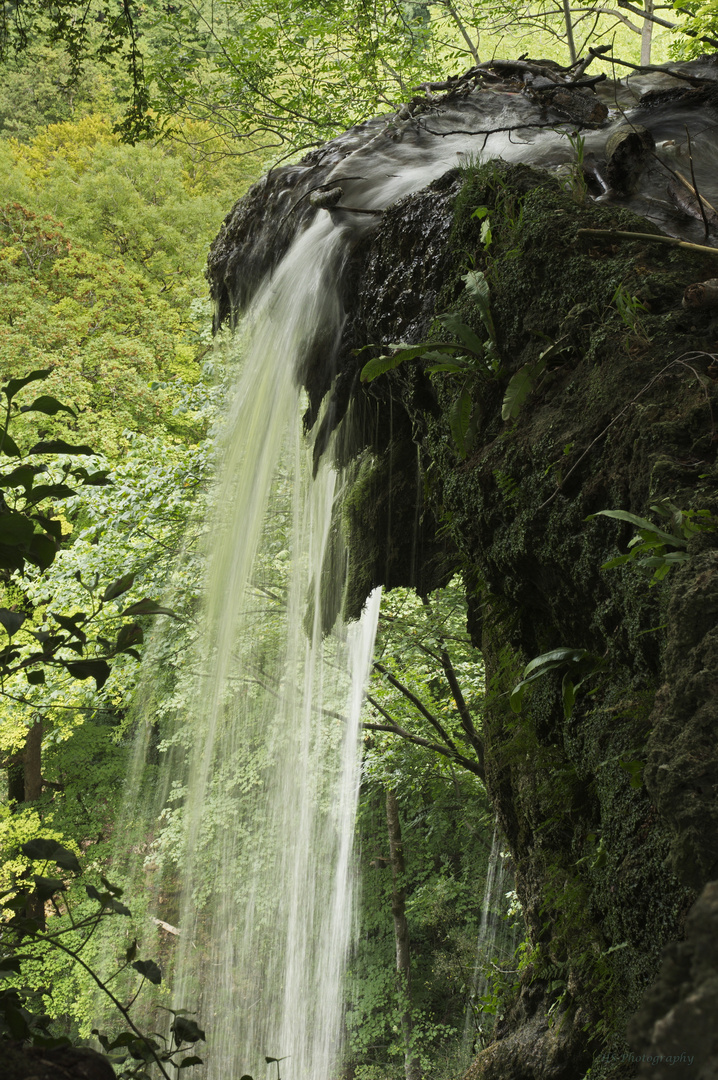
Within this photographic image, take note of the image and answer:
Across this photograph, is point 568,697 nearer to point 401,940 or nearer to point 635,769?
point 635,769

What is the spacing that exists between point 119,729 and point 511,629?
11.9 m

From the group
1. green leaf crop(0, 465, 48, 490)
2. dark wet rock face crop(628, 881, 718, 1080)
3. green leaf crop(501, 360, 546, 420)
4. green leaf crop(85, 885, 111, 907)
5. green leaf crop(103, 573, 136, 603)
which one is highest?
green leaf crop(501, 360, 546, 420)

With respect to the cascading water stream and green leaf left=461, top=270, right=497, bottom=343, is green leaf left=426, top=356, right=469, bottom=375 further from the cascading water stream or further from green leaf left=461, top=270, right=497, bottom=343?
the cascading water stream

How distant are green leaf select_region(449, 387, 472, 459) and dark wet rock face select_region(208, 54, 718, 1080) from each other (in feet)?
0.17

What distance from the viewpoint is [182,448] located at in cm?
1063

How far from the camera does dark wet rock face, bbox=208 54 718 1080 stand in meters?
1.39

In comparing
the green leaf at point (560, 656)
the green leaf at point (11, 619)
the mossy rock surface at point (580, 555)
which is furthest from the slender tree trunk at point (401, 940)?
the green leaf at point (11, 619)

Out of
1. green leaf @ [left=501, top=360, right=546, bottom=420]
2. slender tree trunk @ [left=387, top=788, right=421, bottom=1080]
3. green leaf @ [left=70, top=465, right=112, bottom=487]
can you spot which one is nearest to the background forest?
slender tree trunk @ [left=387, top=788, right=421, bottom=1080]

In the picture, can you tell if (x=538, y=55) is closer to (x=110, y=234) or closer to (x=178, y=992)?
(x=110, y=234)

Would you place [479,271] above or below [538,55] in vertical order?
below

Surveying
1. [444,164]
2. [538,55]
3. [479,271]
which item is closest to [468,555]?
[479,271]

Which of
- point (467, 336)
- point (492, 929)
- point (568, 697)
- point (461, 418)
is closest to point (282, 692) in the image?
point (461, 418)

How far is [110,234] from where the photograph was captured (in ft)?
47.3

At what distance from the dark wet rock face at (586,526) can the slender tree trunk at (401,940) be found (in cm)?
810
